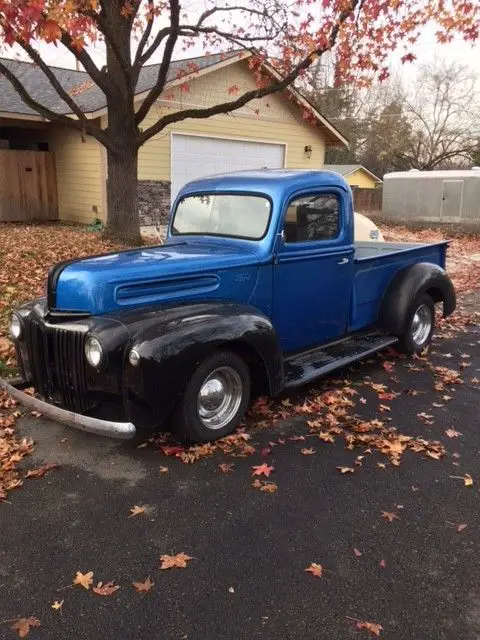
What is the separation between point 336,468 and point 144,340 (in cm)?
161

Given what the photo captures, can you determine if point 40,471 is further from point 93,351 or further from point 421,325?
point 421,325

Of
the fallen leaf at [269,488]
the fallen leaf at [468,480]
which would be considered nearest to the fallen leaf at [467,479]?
the fallen leaf at [468,480]

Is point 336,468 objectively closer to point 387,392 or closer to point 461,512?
point 461,512

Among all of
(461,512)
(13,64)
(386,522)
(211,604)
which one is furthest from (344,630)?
(13,64)

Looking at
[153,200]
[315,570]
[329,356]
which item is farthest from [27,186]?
[315,570]

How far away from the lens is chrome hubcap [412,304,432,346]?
21.0ft

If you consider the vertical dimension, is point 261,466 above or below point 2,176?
below

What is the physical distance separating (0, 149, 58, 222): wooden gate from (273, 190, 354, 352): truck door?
41.0 ft

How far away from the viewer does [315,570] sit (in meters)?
2.78

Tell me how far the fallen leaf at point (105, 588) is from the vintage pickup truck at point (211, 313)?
0.94 m

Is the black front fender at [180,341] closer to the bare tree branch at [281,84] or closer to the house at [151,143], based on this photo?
the bare tree branch at [281,84]

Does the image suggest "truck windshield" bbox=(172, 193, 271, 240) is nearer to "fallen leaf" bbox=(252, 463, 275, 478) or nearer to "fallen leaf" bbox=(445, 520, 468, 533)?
"fallen leaf" bbox=(252, 463, 275, 478)

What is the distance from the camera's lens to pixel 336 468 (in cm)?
383

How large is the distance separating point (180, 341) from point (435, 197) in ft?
68.3
